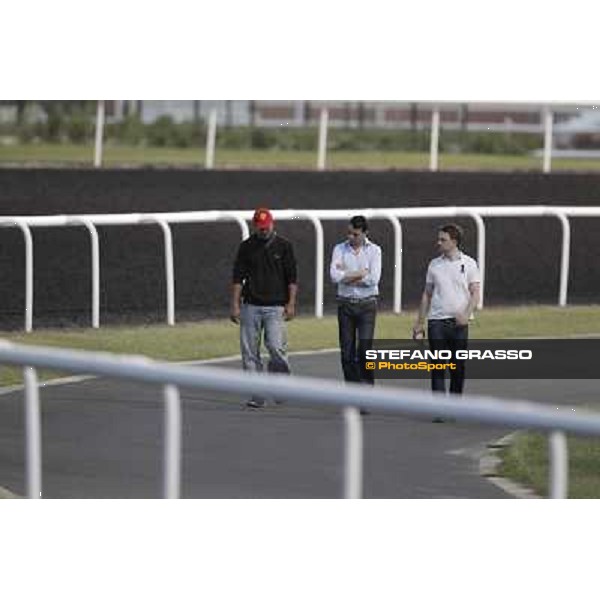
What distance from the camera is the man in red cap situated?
10.6 m

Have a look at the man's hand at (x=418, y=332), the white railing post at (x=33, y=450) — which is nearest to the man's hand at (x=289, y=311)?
the man's hand at (x=418, y=332)

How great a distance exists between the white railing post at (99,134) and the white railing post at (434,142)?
1680 millimetres

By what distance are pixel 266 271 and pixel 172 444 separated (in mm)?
3549

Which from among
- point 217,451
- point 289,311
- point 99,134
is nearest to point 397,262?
point 289,311

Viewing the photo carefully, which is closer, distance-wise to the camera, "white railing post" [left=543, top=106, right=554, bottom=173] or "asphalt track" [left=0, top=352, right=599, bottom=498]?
"asphalt track" [left=0, top=352, right=599, bottom=498]

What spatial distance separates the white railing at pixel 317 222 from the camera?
34.0 feet

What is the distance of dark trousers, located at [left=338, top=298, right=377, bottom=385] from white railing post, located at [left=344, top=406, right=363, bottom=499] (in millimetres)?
2587

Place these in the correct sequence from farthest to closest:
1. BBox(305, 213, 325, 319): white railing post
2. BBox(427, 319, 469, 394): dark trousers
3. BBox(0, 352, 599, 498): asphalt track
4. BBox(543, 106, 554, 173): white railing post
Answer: BBox(305, 213, 325, 319): white railing post → BBox(543, 106, 554, 173): white railing post → BBox(427, 319, 469, 394): dark trousers → BBox(0, 352, 599, 498): asphalt track

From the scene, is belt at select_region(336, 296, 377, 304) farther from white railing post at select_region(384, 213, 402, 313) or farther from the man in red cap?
the man in red cap

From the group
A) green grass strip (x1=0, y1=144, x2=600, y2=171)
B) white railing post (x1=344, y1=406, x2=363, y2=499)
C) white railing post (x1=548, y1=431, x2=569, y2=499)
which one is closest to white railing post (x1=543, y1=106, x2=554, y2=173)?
green grass strip (x1=0, y1=144, x2=600, y2=171)

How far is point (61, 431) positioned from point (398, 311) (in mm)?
2302
